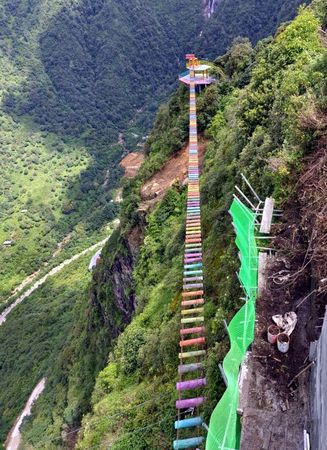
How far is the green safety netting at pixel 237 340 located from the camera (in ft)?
23.6

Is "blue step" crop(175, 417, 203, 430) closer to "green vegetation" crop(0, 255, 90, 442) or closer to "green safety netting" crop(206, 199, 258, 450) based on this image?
"green safety netting" crop(206, 199, 258, 450)

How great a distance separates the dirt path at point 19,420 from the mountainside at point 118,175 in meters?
0.97

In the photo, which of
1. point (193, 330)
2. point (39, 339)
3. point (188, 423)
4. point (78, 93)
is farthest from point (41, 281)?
point (78, 93)

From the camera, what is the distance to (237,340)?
27.4 feet

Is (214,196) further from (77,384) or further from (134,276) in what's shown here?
(77,384)

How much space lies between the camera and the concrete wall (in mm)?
6385

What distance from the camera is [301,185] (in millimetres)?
10297

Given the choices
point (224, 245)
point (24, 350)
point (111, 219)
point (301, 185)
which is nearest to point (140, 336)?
point (224, 245)

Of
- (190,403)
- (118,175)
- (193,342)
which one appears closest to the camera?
(190,403)

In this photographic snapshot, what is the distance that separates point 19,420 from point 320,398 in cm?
2838

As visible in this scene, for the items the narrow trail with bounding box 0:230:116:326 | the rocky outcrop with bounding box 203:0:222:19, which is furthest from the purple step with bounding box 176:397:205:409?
the rocky outcrop with bounding box 203:0:222:19

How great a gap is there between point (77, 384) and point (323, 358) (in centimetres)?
1889

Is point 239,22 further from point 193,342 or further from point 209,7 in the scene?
point 193,342

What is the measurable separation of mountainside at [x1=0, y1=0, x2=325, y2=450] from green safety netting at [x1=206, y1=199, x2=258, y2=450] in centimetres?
83
